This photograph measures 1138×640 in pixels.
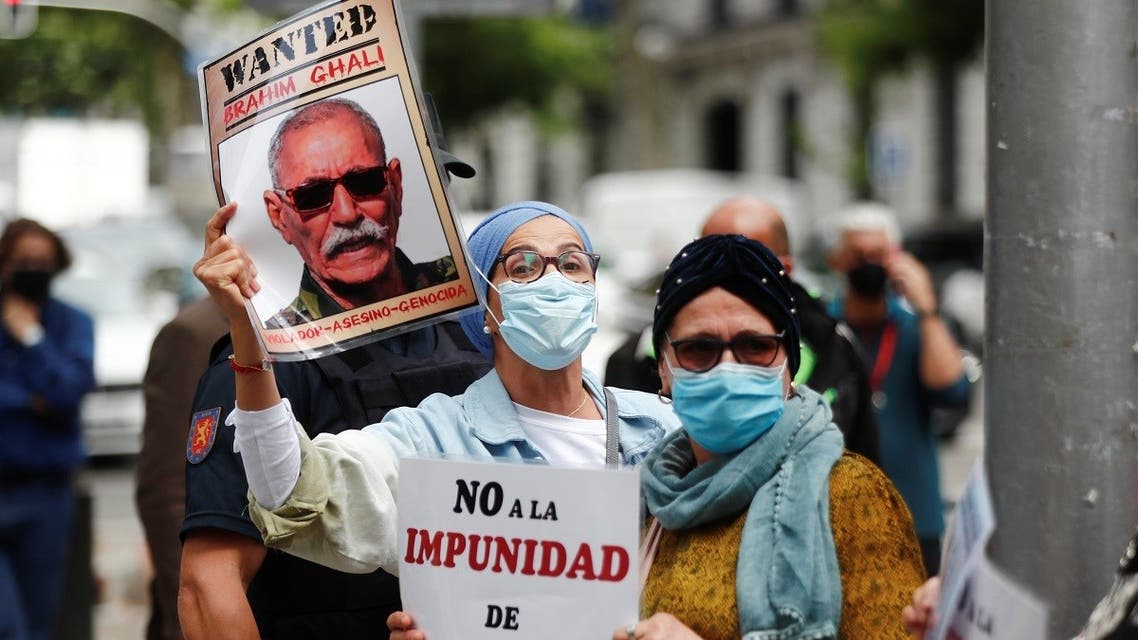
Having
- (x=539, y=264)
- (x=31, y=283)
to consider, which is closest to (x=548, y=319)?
(x=539, y=264)

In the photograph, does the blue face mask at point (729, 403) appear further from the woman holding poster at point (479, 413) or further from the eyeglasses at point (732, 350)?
the woman holding poster at point (479, 413)

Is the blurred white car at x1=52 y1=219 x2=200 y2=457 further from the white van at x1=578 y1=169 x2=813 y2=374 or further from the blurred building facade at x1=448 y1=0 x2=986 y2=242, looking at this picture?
the blurred building facade at x1=448 y1=0 x2=986 y2=242

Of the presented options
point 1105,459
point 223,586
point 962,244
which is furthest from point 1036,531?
point 962,244

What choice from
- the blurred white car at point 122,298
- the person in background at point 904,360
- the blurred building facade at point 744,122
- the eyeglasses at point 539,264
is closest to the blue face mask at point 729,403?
the eyeglasses at point 539,264

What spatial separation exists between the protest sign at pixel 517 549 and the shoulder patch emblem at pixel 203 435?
641 millimetres

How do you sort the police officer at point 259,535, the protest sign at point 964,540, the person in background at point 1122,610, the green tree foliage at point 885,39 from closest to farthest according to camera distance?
the person in background at point 1122,610 < the protest sign at point 964,540 < the police officer at point 259,535 < the green tree foliage at point 885,39

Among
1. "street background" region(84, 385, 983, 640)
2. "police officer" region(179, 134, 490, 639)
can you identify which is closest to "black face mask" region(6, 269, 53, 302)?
"street background" region(84, 385, 983, 640)

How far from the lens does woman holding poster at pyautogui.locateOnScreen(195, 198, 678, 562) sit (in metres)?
2.91

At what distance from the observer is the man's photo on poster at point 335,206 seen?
3096mm

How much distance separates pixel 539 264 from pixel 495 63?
33048 mm

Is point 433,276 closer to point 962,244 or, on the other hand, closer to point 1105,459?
point 1105,459

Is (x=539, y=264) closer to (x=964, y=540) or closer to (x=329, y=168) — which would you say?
(x=329, y=168)

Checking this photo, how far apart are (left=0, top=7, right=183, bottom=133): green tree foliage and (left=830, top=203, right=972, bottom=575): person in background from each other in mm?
27482

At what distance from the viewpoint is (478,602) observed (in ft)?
9.09
